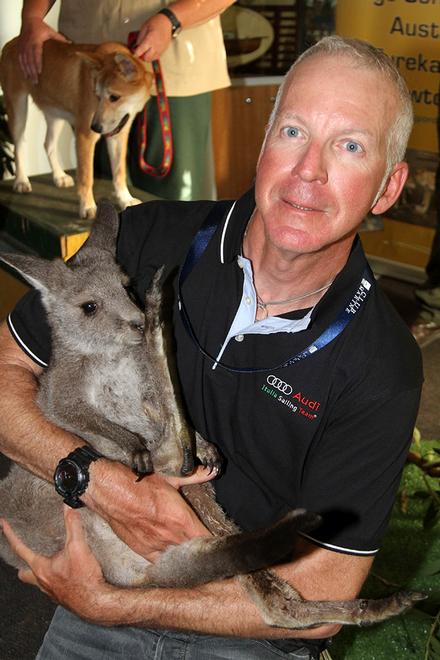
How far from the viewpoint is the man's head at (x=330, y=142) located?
156cm

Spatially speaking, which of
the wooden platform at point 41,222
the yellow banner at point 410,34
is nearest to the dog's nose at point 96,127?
the wooden platform at point 41,222

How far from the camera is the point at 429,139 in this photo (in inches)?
195

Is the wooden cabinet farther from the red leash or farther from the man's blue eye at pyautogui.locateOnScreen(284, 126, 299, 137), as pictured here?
the man's blue eye at pyautogui.locateOnScreen(284, 126, 299, 137)

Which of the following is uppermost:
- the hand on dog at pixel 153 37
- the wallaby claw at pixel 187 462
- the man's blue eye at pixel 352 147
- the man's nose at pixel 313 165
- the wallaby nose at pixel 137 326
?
the man's blue eye at pixel 352 147

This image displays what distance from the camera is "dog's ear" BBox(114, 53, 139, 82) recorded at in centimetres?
289

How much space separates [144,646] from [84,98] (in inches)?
84.4

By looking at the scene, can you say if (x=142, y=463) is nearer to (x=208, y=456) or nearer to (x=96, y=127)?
(x=208, y=456)

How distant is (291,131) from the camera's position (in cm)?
161

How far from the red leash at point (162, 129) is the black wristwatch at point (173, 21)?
0.43 ft

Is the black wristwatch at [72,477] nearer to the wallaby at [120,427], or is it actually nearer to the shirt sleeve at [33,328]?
the wallaby at [120,427]

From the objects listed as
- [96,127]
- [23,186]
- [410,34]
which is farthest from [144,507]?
[410,34]

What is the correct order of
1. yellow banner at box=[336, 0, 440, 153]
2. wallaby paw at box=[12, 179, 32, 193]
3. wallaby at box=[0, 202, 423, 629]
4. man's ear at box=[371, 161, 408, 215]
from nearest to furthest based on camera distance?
1. wallaby at box=[0, 202, 423, 629]
2. man's ear at box=[371, 161, 408, 215]
3. wallaby paw at box=[12, 179, 32, 193]
4. yellow banner at box=[336, 0, 440, 153]

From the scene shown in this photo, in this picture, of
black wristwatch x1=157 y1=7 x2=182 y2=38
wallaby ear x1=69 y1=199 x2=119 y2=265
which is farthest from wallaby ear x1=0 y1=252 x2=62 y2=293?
black wristwatch x1=157 y1=7 x2=182 y2=38

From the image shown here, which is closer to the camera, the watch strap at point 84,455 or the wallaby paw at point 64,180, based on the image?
the watch strap at point 84,455
